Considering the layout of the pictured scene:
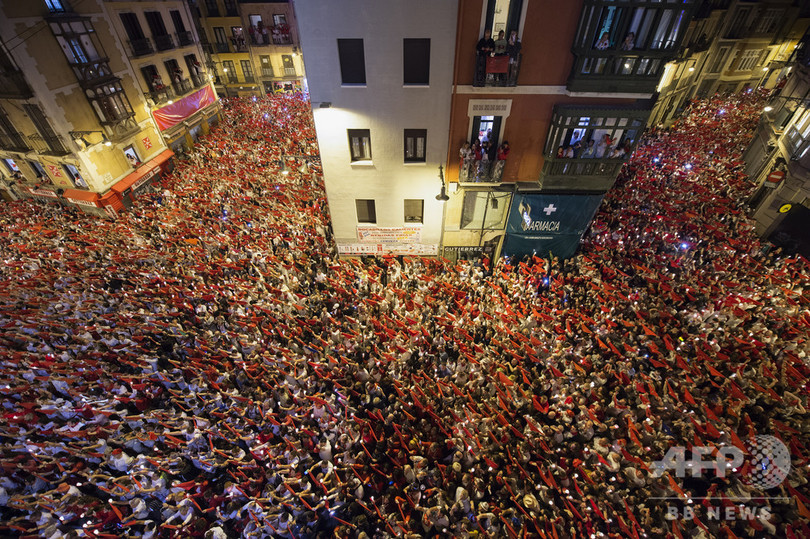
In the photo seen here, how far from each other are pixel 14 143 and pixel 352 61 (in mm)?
24787

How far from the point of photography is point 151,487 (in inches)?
383

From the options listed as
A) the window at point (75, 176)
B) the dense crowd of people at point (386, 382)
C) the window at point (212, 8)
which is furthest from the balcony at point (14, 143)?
the window at point (212, 8)

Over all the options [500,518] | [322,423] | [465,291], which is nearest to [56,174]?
[322,423]

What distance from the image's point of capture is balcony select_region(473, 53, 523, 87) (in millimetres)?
13250

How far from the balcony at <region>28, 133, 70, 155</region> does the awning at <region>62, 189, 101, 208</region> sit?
2567 millimetres

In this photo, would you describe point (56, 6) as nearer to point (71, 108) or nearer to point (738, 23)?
point (71, 108)

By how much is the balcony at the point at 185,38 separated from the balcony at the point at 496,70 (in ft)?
104

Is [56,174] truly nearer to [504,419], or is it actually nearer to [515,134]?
[515,134]

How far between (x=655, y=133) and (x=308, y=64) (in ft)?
125

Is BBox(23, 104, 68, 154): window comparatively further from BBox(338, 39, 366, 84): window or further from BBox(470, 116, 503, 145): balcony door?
BBox(470, 116, 503, 145): balcony door

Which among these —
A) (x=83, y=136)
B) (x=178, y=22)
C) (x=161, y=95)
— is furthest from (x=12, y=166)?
(x=178, y=22)

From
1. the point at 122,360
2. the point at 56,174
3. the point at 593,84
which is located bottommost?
the point at 122,360

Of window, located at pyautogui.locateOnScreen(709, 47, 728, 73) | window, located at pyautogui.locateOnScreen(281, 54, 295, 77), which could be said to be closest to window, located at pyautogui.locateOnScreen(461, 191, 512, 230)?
window, located at pyautogui.locateOnScreen(281, 54, 295, 77)

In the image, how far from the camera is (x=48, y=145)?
2123cm
